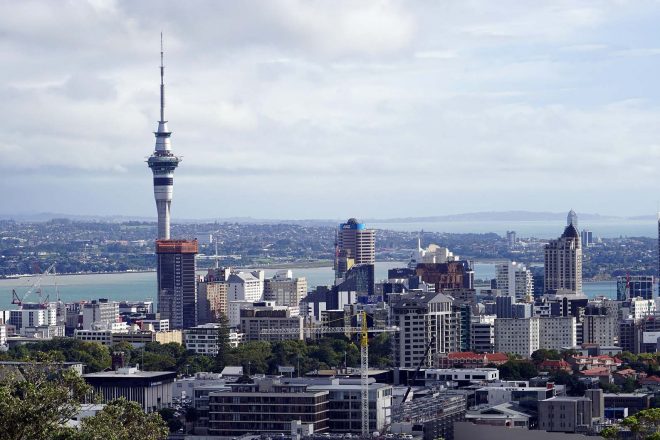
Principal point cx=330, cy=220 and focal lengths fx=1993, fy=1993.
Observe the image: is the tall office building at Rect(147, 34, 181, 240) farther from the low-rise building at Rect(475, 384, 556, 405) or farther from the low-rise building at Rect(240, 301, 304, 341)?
the low-rise building at Rect(475, 384, 556, 405)

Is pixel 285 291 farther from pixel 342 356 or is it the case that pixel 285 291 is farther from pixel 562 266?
pixel 342 356

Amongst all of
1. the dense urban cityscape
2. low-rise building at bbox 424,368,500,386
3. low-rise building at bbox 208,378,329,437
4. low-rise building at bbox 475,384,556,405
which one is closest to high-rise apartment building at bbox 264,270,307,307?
the dense urban cityscape

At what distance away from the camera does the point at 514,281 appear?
10044 cm

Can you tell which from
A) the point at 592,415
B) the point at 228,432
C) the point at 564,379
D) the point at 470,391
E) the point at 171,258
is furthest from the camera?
the point at 171,258

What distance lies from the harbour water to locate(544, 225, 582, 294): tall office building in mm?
17272

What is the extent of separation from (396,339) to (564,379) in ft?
32.8

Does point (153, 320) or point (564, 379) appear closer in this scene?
Answer: point (564, 379)

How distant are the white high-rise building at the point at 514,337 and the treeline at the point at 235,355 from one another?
4725 mm

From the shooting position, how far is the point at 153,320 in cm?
8762

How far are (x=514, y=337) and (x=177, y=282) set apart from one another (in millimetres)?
31472

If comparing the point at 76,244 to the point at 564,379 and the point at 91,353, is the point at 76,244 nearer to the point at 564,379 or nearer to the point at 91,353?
the point at 91,353

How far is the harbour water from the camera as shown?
126 m

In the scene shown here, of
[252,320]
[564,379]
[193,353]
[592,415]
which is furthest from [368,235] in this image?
[592,415]

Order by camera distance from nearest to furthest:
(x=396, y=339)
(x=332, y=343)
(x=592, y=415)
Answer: (x=592, y=415)
(x=396, y=339)
(x=332, y=343)
